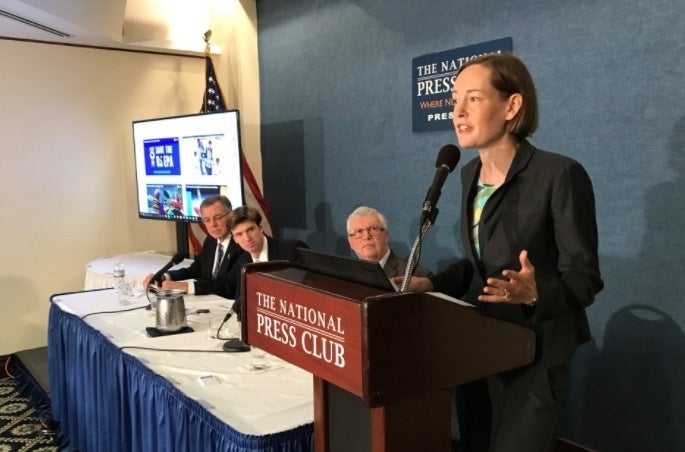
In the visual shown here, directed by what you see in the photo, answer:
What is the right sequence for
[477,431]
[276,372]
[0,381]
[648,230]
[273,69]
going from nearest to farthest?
1. [477,431]
2. [276,372]
3. [648,230]
4. [0,381]
5. [273,69]

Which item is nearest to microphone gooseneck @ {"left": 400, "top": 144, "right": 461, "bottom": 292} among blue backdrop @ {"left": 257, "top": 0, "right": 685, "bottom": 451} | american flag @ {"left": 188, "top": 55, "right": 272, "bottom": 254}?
blue backdrop @ {"left": 257, "top": 0, "right": 685, "bottom": 451}

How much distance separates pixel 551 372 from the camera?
1.10m

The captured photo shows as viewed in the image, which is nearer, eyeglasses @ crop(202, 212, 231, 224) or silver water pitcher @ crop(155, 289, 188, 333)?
silver water pitcher @ crop(155, 289, 188, 333)

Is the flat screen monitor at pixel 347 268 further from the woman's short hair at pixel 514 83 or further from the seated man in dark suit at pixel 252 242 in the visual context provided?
the seated man in dark suit at pixel 252 242

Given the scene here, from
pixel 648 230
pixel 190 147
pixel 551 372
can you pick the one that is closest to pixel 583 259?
pixel 551 372

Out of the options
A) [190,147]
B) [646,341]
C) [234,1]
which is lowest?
[646,341]

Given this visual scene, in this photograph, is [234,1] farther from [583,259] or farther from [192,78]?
[583,259]

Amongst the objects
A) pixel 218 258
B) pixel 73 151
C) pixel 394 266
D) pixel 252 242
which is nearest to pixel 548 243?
pixel 394 266

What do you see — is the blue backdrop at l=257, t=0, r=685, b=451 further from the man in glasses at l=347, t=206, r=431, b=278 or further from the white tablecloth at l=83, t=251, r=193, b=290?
the white tablecloth at l=83, t=251, r=193, b=290

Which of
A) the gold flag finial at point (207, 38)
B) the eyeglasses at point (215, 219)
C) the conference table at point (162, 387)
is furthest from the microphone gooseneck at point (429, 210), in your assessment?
the gold flag finial at point (207, 38)

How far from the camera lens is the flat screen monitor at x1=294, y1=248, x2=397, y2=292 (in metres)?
0.98

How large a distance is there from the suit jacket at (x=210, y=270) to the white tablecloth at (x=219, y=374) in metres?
0.34

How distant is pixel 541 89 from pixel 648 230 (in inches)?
31.2

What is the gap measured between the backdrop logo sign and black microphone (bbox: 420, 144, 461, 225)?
6.30 feet
